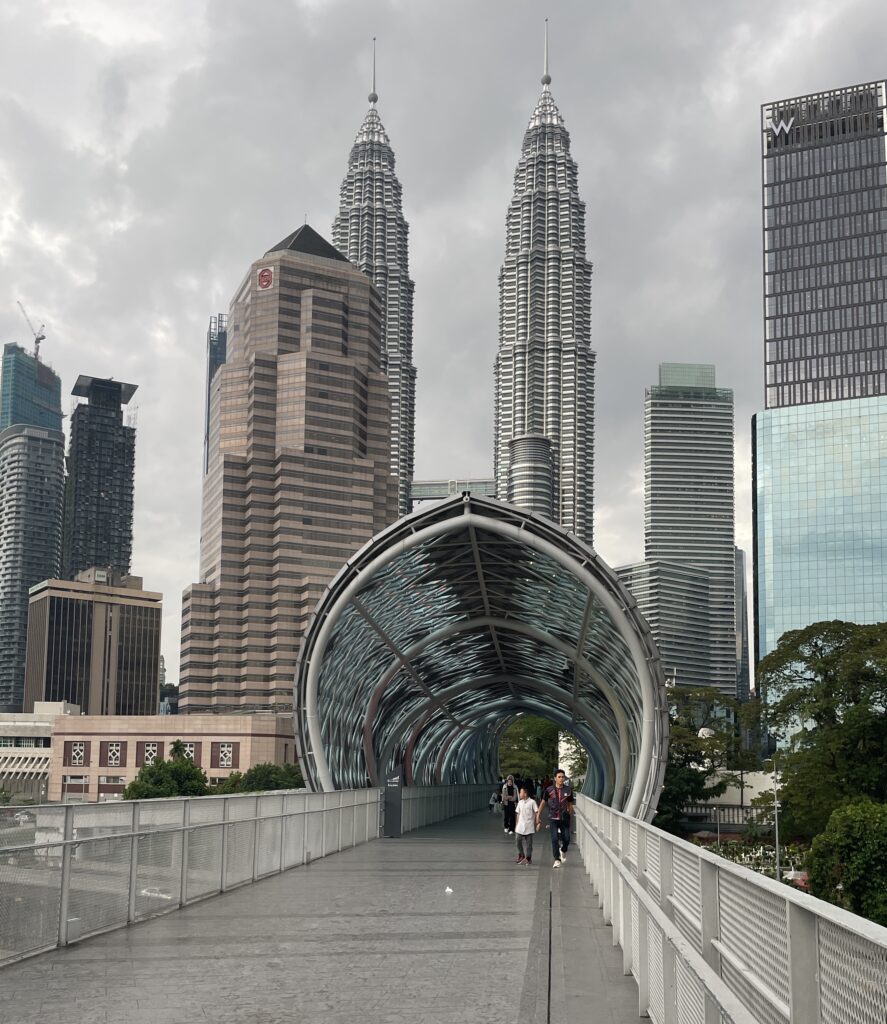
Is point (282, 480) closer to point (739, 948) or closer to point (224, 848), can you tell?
Answer: point (224, 848)

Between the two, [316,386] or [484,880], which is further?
[316,386]

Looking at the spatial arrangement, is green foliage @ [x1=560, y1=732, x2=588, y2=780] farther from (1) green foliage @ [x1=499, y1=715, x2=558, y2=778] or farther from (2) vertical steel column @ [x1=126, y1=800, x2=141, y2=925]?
(2) vertical steel column @ [x1=126, y1=800, x2=141, y2=925]

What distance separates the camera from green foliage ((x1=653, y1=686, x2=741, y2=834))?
67.1 m

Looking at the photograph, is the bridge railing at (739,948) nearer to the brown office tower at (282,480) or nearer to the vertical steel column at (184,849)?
the vertical steel column at (184,849)

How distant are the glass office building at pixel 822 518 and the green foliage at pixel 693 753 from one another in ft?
181

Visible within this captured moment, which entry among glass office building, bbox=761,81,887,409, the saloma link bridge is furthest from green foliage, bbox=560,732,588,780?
the saloma link bridge

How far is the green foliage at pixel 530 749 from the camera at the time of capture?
11112 centimetres

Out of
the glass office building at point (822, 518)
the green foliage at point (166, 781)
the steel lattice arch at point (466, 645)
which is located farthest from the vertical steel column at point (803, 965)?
the glass office building at point (822, 518)

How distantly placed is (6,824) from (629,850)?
195 inches

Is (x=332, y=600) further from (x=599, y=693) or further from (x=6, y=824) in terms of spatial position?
(x=6, y=824)

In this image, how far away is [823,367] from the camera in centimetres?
13650

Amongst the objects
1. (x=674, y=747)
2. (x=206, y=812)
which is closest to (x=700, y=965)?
(x=206, y=812)

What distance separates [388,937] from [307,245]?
15026 centimetres

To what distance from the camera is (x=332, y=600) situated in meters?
29.6
